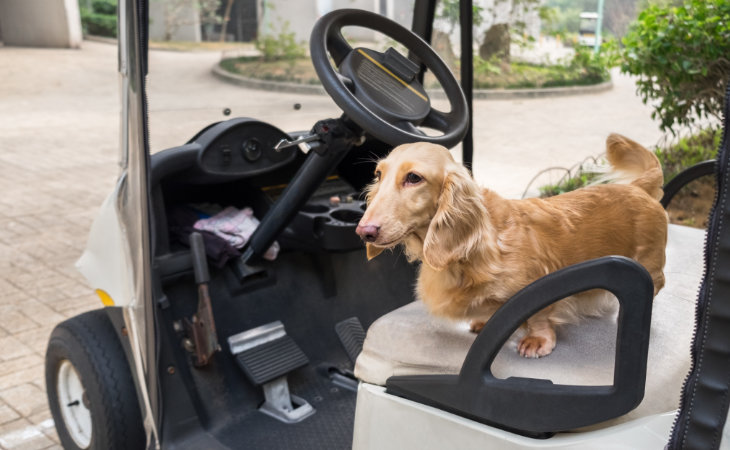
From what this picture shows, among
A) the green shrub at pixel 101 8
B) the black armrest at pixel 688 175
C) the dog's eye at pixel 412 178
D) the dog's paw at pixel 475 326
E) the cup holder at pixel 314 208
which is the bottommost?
the dog's paw at pixel 475 326

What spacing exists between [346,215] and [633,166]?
1.03 meters

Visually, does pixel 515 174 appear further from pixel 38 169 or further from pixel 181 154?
pixel 38 169

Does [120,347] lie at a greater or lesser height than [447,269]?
lesser

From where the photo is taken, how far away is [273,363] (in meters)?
2.46

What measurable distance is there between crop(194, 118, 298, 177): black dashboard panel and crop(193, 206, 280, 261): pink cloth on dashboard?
0.16 meters

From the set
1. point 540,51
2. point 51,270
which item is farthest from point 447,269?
point 540,51

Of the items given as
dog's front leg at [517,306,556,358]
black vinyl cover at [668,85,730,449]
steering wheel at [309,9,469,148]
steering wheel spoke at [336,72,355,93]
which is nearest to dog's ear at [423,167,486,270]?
dog's front leg at [517,306,556,358]

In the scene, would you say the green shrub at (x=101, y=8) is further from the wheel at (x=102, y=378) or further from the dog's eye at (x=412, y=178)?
the dog's eye at (x=412, y=178)

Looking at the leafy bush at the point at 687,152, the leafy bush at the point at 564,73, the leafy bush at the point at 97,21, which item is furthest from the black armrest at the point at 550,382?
the leafy bush at the point at 97,21

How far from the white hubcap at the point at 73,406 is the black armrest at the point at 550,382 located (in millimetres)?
1536

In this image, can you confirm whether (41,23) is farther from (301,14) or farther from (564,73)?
(301,14)

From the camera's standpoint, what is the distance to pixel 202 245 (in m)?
2.29

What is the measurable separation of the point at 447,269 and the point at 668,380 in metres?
0.51

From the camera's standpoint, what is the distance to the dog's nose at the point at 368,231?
1404mm
